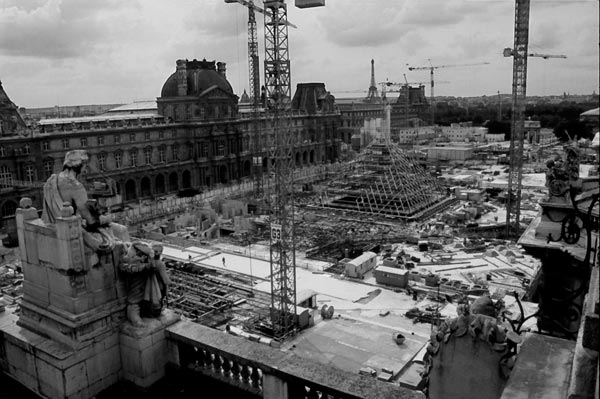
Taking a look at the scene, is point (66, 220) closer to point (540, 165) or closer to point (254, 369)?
point (254, 369)

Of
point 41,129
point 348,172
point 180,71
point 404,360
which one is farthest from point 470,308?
point 180,71

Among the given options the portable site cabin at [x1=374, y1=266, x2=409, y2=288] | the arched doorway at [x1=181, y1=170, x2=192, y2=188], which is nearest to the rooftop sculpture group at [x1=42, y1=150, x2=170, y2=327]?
the portable site cabin at [x1=374, y1=266, x2=409, y2=288]

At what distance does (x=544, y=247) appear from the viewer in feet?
25.6

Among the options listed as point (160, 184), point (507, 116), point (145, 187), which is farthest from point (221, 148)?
point (507, 116)

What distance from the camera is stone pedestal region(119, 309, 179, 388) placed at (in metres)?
6.49

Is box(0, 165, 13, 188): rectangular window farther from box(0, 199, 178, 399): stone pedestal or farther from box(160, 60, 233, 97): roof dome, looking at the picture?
box(0, 199, 178, 399): stone pedestal

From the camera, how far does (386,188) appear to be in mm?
51969

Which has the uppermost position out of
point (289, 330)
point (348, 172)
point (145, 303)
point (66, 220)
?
point (66, 220)

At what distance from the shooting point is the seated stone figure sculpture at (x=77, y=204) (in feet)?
20.6

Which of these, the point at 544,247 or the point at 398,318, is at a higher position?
the point at 544,247

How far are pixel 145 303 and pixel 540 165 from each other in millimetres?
82946

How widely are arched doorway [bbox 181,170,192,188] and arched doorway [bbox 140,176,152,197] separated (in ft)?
14.9

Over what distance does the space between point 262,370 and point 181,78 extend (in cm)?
5954

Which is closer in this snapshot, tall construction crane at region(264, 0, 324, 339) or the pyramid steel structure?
tall construction crane at region(264, 0, 324, 339)
